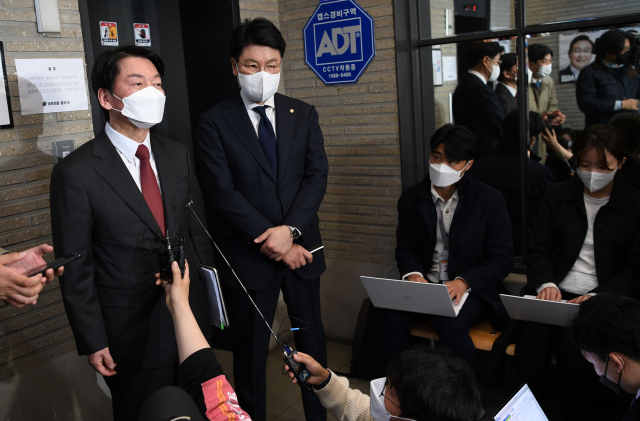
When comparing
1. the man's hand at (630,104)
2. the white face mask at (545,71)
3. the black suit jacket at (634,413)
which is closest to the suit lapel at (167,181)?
the black suit jacket at (634,413)

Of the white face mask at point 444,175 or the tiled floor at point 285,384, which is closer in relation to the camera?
the white face mask at point 444,175

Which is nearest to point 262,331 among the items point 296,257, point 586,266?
point 296,257

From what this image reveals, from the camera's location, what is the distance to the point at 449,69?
12.1 ft

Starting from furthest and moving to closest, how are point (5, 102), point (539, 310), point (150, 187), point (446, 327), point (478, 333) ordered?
1. point (478, 333)
2. point (446, 327)
3. point (539, 310)
4. point (5, 102)
5. point (150, 187)

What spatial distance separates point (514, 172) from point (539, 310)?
112 centimetres

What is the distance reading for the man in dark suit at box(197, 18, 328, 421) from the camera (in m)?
2.69

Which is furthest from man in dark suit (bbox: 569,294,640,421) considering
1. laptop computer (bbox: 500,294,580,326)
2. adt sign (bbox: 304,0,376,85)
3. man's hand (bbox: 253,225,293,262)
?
adt sign (bbox: 304,0,376,85)

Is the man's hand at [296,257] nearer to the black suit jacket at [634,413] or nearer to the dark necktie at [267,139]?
the dark necktie at [267,139]

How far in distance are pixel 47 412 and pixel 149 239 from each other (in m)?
1.32

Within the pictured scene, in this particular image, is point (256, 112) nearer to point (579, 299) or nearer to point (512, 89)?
point (512, 89)

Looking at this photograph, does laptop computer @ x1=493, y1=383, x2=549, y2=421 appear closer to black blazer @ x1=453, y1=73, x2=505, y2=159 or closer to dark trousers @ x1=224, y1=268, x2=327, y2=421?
dark trousers @ x1=224, y1=268, x2=327, y2=421

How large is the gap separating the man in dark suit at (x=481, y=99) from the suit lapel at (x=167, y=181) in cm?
214

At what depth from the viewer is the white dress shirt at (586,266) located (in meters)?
2.94

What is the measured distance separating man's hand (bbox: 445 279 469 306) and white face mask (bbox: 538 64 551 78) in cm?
136
